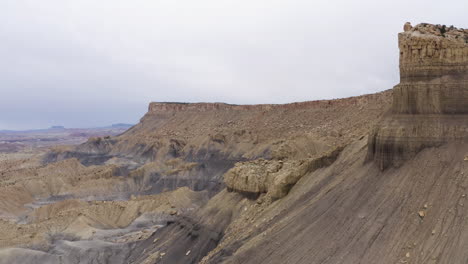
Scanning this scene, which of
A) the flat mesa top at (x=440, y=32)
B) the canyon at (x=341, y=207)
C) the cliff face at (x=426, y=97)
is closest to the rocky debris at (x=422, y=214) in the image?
the canyon at (x=341, y=207)

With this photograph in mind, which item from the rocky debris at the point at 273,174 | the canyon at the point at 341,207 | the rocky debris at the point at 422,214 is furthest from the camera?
the rocky debris at the point at 273,174

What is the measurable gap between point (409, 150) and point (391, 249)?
5138 millimetres

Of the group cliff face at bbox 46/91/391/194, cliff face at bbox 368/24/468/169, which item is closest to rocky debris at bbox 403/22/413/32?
cliff face at bbox 368/24/468/169

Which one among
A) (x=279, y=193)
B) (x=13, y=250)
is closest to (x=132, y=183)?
(x=13, y=250)

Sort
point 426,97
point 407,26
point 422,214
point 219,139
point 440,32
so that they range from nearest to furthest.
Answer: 1. point 422,214
2. point 426,97
3. point 440,32
4. point 407,26
5. point 219,139

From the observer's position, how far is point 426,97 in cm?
2011

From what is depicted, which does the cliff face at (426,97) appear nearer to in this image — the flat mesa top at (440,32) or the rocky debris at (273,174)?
the flat mesa top at (440,32)

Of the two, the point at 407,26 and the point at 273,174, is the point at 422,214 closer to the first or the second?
the point at 407,26

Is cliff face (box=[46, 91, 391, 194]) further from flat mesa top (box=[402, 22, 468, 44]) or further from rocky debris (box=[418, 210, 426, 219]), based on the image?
rocky debris (box=[418, 210, 426, 219])

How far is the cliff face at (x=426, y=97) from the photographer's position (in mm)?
19469

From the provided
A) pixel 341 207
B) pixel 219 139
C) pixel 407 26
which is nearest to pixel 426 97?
pixel 407 26

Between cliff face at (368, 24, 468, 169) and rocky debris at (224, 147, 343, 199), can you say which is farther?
rocky debris at (224, 147, 343, 199)

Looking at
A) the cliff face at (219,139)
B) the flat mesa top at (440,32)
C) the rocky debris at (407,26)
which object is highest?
the rocky debris at (407,26)

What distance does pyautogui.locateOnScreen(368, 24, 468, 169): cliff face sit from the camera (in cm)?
1947
